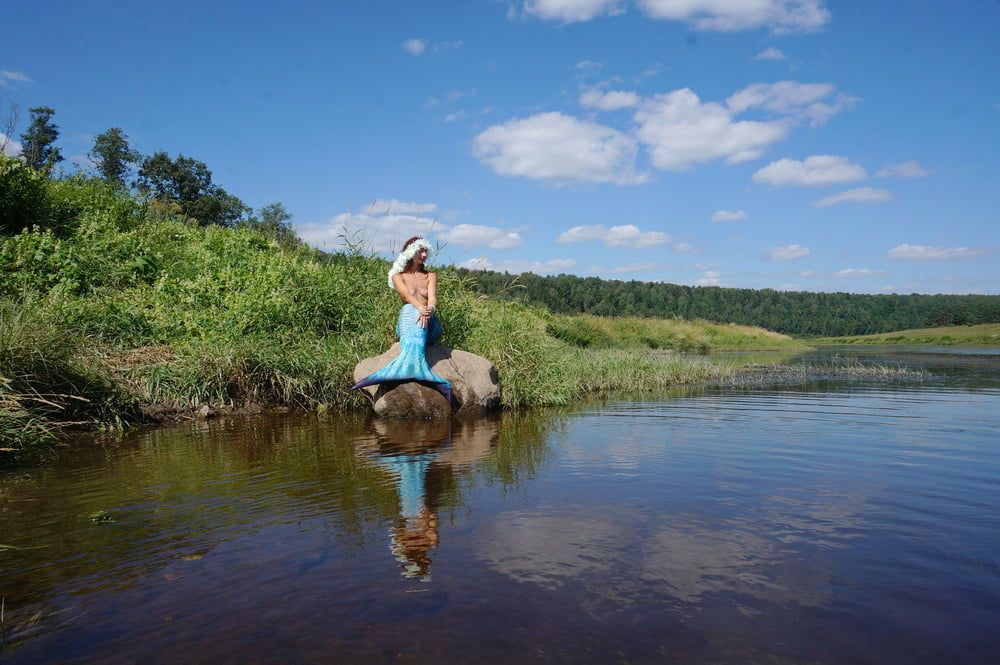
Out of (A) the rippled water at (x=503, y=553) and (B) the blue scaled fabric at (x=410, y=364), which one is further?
(B) the blue scaled fabric at (x=410, y=364)

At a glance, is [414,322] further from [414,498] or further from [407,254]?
[414,498]

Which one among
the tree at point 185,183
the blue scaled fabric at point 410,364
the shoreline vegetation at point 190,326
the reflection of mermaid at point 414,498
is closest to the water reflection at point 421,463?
the reflection of mermaid at point 414,498

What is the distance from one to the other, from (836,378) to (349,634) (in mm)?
19207

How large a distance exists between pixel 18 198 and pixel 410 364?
10.4 metres

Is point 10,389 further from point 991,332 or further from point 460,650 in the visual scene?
point 991,332

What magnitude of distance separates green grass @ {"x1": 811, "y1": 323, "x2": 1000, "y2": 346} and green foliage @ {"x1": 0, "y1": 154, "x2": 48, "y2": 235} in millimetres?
60144

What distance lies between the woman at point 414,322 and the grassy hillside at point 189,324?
114 centimetres

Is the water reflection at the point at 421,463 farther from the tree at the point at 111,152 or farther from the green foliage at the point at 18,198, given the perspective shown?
the tree at the point at 111,152

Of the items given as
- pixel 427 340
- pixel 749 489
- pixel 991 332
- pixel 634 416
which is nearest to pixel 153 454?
pixel 427 340

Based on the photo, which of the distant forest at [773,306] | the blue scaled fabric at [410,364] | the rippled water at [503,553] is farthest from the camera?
the distant forest at [773,306]

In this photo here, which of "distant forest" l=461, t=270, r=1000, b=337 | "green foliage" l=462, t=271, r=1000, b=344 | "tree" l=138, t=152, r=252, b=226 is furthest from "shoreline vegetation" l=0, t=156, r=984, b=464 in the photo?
"distant forest" l=461, t=270, r=1000, b=337

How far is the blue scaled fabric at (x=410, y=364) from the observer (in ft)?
31.0

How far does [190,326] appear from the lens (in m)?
10.5

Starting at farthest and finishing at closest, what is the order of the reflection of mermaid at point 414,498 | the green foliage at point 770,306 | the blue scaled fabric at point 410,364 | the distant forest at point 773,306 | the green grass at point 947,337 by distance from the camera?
the distant forest at point 773,306 < the green foliage at point 770,306 < the green grass at point 947,337 < the blue scaled fabric at point 410,364 < the reflection of mermaid at point 414,498
